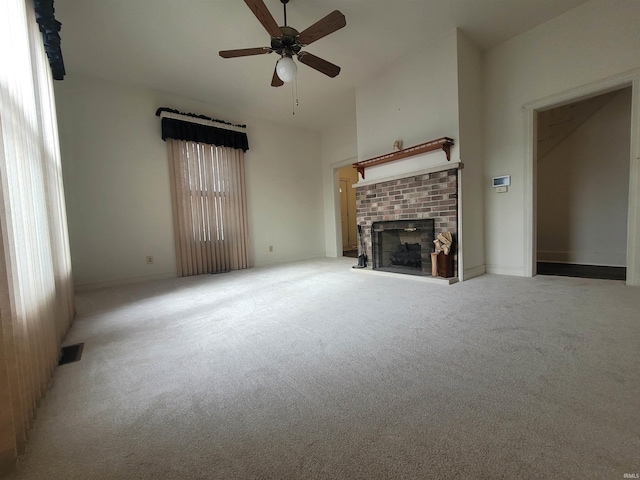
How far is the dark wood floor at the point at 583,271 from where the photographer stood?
305cm

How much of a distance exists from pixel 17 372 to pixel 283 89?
4276mm

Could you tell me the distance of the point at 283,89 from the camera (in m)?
4.05

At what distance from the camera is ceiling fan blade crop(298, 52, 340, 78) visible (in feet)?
8.57

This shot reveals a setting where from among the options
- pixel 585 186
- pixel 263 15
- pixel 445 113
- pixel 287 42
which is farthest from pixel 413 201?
pixel 585 186

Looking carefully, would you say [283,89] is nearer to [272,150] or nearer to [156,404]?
[272,150]

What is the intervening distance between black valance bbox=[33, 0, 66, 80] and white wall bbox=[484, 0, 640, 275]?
14.8ft

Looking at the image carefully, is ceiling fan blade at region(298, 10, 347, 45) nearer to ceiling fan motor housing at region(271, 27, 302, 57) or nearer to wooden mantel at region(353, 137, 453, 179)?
ceiling fan motor housing at region(271, 27, 302, 57)

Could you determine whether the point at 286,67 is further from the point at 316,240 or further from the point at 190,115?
the point at 316,240

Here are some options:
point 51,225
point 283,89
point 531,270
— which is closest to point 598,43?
point 531,270

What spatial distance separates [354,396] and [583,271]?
4.01m

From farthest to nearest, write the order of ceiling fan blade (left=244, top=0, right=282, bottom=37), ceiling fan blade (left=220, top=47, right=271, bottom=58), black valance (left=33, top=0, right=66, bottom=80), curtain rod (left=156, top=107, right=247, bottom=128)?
curtain rod (left=156, top=107, right=247, bottom=128), ceiling fan blade (left=220, top=47, right=271, bottom=58), ceiling fan blade (left=244, top=0, right=282, bottom=37), black valance (left=33, top=0, right=66, bottom=80)

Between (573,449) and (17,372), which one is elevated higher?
(17,372)

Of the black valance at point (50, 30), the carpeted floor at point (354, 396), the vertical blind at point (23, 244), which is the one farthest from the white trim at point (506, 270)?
the black valance at point (50, 30)

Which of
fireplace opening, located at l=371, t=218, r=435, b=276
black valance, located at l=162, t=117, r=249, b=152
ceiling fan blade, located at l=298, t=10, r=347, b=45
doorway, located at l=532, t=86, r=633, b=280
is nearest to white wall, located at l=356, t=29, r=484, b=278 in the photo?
fireplace opening, located at l=371, t=218, r=435, b=276
